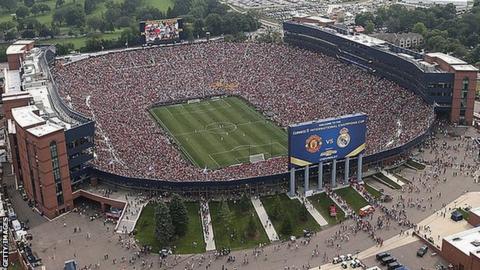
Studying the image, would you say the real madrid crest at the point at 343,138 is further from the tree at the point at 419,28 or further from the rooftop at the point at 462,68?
the tree at the point at 419,28

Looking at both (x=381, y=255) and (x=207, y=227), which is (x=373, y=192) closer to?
(x=381, y=255)

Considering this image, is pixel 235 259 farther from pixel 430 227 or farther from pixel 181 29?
pixel 181 29

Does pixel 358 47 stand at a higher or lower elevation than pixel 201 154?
higher

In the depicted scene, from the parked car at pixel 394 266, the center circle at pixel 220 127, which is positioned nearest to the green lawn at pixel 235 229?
the parked car at pixel 394 266

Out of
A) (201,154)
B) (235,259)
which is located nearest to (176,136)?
(201,154)

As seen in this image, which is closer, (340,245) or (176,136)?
(340,245)
